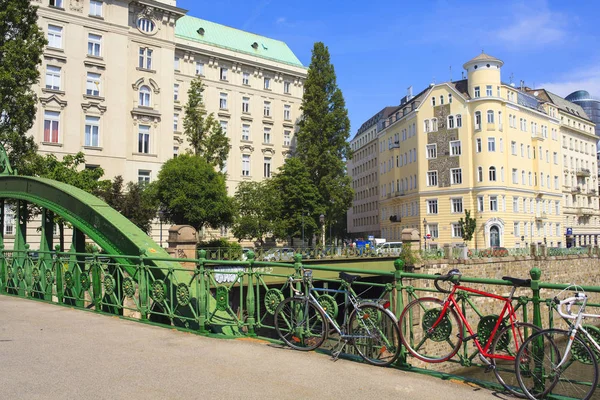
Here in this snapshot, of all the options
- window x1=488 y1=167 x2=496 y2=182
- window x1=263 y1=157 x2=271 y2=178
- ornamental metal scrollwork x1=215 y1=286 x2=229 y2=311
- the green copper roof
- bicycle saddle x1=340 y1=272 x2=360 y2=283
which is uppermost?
the green copper roof

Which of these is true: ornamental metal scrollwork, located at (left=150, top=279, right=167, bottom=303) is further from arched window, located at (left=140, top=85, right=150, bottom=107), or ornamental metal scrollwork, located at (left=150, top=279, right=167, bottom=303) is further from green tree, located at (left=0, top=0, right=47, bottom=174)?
arched window, located at (left=140, top=85, right=150, bottom=107)

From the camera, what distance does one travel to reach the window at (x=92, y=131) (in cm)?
3744

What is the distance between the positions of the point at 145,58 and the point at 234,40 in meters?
14.5

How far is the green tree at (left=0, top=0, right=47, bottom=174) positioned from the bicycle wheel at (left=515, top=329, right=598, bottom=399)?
21914 mm

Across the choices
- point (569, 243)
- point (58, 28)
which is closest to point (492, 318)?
point (58, 28)

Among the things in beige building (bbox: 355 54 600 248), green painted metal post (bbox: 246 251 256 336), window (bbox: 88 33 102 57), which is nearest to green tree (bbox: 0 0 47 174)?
window (bbox: 88 33 102 57)

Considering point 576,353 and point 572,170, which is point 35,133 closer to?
point 576,353

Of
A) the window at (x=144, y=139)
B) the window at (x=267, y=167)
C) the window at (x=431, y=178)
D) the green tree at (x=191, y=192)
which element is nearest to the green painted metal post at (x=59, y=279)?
the green tree at (x=191, y=192)

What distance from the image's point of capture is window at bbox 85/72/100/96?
37.5 metres

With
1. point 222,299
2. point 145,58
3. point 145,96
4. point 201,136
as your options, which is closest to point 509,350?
point 222,299

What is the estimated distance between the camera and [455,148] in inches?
2115

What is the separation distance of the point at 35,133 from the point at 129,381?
112 ft

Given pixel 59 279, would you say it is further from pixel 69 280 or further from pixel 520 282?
pixel 520 282

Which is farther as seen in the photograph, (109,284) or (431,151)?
(431,151)
